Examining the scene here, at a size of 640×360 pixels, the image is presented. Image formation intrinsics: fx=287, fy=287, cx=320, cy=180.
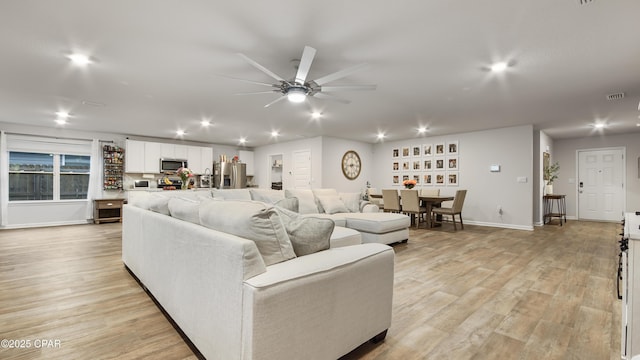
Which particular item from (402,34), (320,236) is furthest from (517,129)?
(320,236)

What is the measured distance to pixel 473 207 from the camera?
721 cm

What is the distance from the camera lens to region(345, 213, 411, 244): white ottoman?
430cm

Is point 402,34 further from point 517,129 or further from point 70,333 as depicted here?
point 517,129

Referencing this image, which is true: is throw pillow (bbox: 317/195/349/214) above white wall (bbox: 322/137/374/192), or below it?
below

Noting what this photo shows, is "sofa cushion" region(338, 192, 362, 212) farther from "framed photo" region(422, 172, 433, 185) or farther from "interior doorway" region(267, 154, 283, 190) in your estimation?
"interior doorway" region(267, 154, 283, 190)

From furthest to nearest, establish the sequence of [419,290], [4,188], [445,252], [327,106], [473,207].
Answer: [473,207], [4,188], [327,106], [445,252], [419,290]

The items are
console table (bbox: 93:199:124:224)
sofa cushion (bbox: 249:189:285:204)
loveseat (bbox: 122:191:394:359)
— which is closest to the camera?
loveseat (bbox: 122:191:394:359)

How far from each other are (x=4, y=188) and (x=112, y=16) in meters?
6.83

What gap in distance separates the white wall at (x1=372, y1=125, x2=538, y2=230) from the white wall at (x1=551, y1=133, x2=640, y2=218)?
9.31 feet

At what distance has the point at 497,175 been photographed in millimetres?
6832

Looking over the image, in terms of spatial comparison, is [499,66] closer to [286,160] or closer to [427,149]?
[427,149]

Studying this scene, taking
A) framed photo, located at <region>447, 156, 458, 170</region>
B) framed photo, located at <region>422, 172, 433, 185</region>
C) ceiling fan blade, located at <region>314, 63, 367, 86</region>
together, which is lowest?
framed photo, located at <region>422, 172, 433, 185</region>

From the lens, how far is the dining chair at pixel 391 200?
256 inches

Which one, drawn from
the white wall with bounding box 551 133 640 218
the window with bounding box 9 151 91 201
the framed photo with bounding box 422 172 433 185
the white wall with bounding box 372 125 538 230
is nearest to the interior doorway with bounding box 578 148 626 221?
the white wall with bounding box 551 133 640 218
